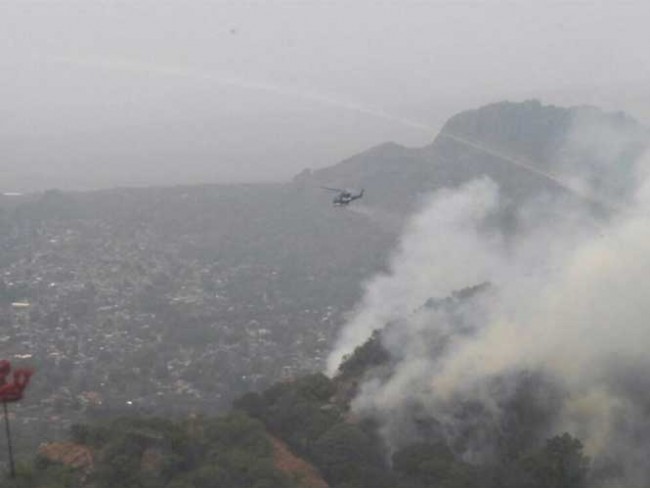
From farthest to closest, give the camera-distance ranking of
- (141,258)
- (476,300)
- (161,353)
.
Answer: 1. (141,258)
2. (161,353)
3. (476,300)

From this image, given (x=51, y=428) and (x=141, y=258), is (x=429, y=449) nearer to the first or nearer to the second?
(x=51, y=428)

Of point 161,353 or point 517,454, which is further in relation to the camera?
point 161,353

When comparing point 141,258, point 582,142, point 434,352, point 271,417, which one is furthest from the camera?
point 582,142

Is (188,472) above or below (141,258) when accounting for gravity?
above

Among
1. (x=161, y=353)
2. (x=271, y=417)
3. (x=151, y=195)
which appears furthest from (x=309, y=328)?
(x=151, y=195)

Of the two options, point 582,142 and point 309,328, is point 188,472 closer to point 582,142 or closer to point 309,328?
point 309,328

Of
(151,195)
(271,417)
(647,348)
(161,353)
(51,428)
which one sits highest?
(647,348)

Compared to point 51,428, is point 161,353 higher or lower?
lower

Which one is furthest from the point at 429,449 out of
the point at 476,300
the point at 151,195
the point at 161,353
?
the point at 151,195

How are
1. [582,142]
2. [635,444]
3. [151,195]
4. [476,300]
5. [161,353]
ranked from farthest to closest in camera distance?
1. [151,195]
2. [582,142]
3. [161,353]
4. [476,300]
5. [635,444]
